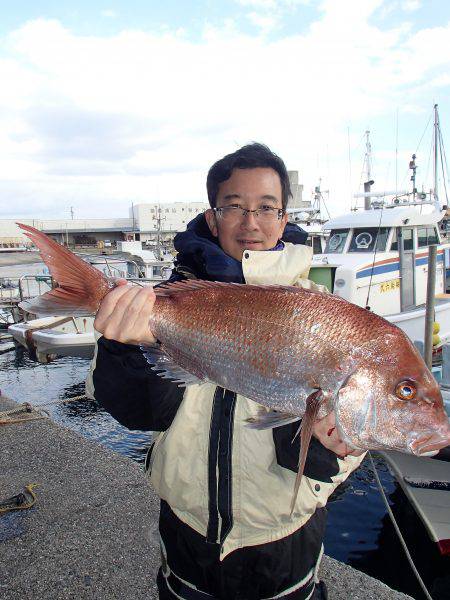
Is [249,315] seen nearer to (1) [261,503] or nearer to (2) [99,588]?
(1) [261,503]

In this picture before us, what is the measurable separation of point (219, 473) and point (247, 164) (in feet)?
4.83

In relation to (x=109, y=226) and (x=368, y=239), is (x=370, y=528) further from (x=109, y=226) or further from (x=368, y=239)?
(x=109, y=226)

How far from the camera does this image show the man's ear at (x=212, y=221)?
2.36m

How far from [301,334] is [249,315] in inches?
9.0

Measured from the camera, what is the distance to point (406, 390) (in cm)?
167

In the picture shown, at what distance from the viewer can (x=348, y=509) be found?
6.66 metres

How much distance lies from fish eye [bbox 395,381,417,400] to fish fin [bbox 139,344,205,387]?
0.76 metres

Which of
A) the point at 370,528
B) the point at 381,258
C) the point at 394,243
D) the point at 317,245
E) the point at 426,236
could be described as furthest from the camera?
the point at 317,245

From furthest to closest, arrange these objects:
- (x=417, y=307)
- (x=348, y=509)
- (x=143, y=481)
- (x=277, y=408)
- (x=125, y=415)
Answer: (x=417, y=307)
(x=348, y=509)
(x=143, y=481)
(x=125, y=415)
(x=277, y=408)

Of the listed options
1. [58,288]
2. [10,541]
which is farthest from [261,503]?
[10,541]

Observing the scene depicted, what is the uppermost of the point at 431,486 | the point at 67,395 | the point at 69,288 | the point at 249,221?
the point at 249,221

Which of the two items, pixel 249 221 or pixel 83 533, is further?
pixel 83 533

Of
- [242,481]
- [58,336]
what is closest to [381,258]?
[58,336]

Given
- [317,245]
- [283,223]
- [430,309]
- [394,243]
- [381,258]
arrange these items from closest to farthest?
[283,223]
[430,309]
[381,258]
[394,243]
[317,245]
